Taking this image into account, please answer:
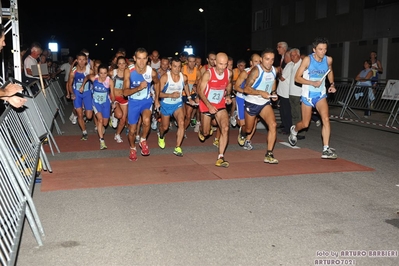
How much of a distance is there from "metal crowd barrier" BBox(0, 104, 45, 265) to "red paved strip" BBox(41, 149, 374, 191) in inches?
27.3

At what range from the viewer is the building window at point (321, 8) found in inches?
1126

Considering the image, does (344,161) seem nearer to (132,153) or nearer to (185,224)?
(132,153)

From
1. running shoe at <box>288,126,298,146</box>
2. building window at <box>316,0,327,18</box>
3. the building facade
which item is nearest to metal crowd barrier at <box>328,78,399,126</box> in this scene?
running shoe at <box>288,126,298,146</box>

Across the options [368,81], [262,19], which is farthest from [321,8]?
[368,81]

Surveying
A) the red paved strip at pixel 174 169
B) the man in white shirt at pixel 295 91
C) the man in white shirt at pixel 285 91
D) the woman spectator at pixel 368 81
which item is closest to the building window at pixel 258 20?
the woman spectator at pixel 368 81

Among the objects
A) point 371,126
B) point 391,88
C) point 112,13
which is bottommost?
point 371,126

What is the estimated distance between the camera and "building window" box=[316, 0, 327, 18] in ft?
93.8

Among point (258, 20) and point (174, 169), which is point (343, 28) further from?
point (174, 169)

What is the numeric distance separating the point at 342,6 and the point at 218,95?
68.1 feet

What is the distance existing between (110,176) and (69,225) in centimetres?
233

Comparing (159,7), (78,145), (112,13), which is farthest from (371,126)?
(112,13)

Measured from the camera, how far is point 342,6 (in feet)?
88.2

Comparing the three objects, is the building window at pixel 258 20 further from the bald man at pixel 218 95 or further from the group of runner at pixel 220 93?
the bald man at pixel 218 95

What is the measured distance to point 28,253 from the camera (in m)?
4.59
